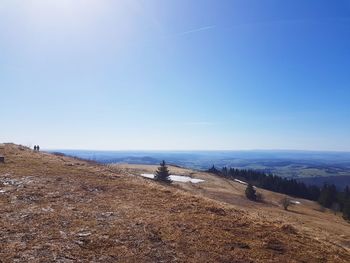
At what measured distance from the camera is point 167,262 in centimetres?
1296

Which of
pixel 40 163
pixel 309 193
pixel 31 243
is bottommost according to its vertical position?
pixel 309 193

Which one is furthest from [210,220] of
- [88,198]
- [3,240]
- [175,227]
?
[3,240]

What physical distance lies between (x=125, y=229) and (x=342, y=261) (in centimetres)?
1012

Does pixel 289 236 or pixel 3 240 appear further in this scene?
pixel 289 236

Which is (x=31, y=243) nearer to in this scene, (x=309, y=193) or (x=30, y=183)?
(x=30, y=183)

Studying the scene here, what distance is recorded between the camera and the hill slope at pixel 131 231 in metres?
13.5

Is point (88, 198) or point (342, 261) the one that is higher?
point (88, 198)

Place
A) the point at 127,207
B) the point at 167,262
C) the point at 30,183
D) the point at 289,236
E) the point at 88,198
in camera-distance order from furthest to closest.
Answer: the point at 30,183, the point at 88,198, the point at 127,207, the point at 289,236, the point at 167,262

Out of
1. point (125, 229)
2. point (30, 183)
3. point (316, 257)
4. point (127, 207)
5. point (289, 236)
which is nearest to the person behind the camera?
point (316, 257)

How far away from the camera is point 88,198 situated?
22688 millimetres

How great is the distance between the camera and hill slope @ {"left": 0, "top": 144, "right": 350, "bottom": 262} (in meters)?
13.5

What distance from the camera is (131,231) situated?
16.2m

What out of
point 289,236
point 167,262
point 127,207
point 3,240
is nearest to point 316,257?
point 289,236

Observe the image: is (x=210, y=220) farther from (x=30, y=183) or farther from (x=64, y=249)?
(x=30, y=183)
